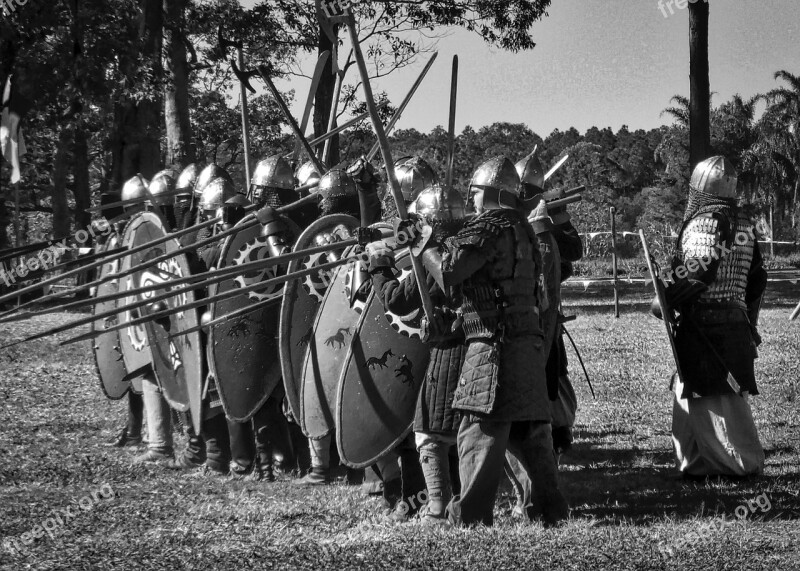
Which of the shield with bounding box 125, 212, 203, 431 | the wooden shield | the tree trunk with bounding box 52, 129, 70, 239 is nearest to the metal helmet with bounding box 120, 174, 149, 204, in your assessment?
the shield with bounding box 125, 212, 203, 431

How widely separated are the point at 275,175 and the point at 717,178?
271 cm

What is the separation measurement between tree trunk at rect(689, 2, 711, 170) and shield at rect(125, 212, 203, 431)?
881cm

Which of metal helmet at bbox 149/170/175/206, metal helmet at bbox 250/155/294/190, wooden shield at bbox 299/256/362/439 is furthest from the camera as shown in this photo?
metal helmet at bbox 149/170/175/206

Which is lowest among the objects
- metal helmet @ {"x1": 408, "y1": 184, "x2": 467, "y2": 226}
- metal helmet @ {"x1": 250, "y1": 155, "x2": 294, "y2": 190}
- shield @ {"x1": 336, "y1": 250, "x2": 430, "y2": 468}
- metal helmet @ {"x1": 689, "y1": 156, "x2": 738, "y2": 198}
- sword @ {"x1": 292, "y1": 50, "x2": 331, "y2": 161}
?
shield @ {"x1": 336, "y1": 250, "x2": 430, "y2": 468}

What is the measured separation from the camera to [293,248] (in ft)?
19.0

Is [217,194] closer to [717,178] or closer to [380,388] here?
[380,388]

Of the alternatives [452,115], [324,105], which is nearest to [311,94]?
[452,115]

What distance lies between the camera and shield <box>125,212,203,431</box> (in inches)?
241

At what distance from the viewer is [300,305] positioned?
5.79m

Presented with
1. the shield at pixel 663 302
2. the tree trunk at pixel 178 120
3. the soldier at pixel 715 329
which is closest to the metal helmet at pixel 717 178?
the soldier at pixel 715 329

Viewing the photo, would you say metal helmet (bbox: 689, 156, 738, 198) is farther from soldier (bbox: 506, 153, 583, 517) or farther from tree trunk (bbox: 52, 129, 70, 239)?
tree trunk (bbox: 52, 129, 70, 239)

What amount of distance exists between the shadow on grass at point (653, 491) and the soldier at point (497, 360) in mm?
596

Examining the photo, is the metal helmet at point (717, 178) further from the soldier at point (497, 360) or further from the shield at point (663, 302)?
the soldier at point (497, 360)

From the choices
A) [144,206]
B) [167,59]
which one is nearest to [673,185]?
[167,59]
